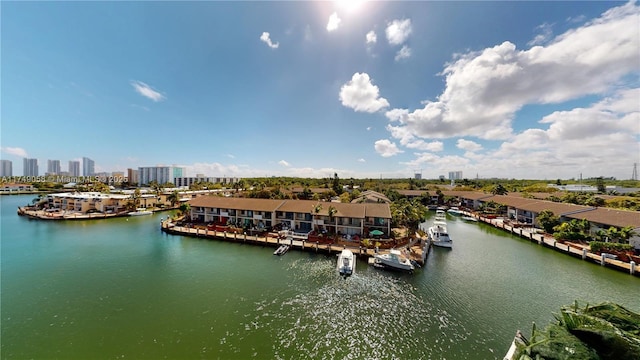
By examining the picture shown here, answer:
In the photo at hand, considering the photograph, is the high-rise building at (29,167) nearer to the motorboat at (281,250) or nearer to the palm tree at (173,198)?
the palm tree at (173,198)

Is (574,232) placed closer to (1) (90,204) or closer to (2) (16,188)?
(1) (90,204)

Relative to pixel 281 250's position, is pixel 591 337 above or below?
above

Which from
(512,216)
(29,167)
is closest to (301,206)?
(512,216)

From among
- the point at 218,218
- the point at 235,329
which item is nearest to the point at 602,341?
the point at 235,329

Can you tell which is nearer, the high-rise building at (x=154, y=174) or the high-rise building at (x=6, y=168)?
the high-rise building at (x=154, y=174)

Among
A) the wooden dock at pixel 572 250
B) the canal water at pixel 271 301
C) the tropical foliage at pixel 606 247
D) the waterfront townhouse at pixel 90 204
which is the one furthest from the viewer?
the waterfront townhouse at pixel 90 204

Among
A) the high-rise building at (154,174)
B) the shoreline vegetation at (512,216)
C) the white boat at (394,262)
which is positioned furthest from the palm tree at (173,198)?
the high-rise building at (154,174)
